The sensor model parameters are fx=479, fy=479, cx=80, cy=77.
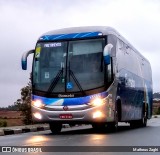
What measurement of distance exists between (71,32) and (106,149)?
23.5 feet

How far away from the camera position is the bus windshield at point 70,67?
52.4 ft

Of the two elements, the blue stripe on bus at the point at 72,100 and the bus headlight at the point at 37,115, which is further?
the bus headlight at the point at 37,115

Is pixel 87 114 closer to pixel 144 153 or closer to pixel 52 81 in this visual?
pixel 52 81

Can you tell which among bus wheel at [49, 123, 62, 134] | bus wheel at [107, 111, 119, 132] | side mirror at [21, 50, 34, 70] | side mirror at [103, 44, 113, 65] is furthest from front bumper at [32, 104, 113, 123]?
bus wheel at [49, 123, 62, 134]

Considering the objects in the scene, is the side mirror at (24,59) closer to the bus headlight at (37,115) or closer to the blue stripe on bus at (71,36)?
the blue stripe on bus at (71,36)

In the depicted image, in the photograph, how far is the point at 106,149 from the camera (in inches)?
415

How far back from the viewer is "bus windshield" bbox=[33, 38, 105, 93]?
52.4 ft

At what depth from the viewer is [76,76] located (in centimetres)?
1605

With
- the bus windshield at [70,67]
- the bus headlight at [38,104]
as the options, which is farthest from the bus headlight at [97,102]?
the bus headlight at [38,104]

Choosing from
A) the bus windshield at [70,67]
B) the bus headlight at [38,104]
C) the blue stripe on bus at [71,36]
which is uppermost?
the blue stripe on bus at [71,36]

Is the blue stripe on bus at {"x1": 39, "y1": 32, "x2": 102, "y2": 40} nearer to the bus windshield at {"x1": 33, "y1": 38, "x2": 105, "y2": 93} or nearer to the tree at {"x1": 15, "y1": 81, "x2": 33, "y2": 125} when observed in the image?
the bus windshield at {"x1": 33, "y1": 38, "x2": 105, "y2": 93}

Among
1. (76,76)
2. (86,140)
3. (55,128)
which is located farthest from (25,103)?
(86,140)

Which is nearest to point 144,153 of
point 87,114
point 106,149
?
point 106,149

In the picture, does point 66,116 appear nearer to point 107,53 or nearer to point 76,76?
point 76,76
